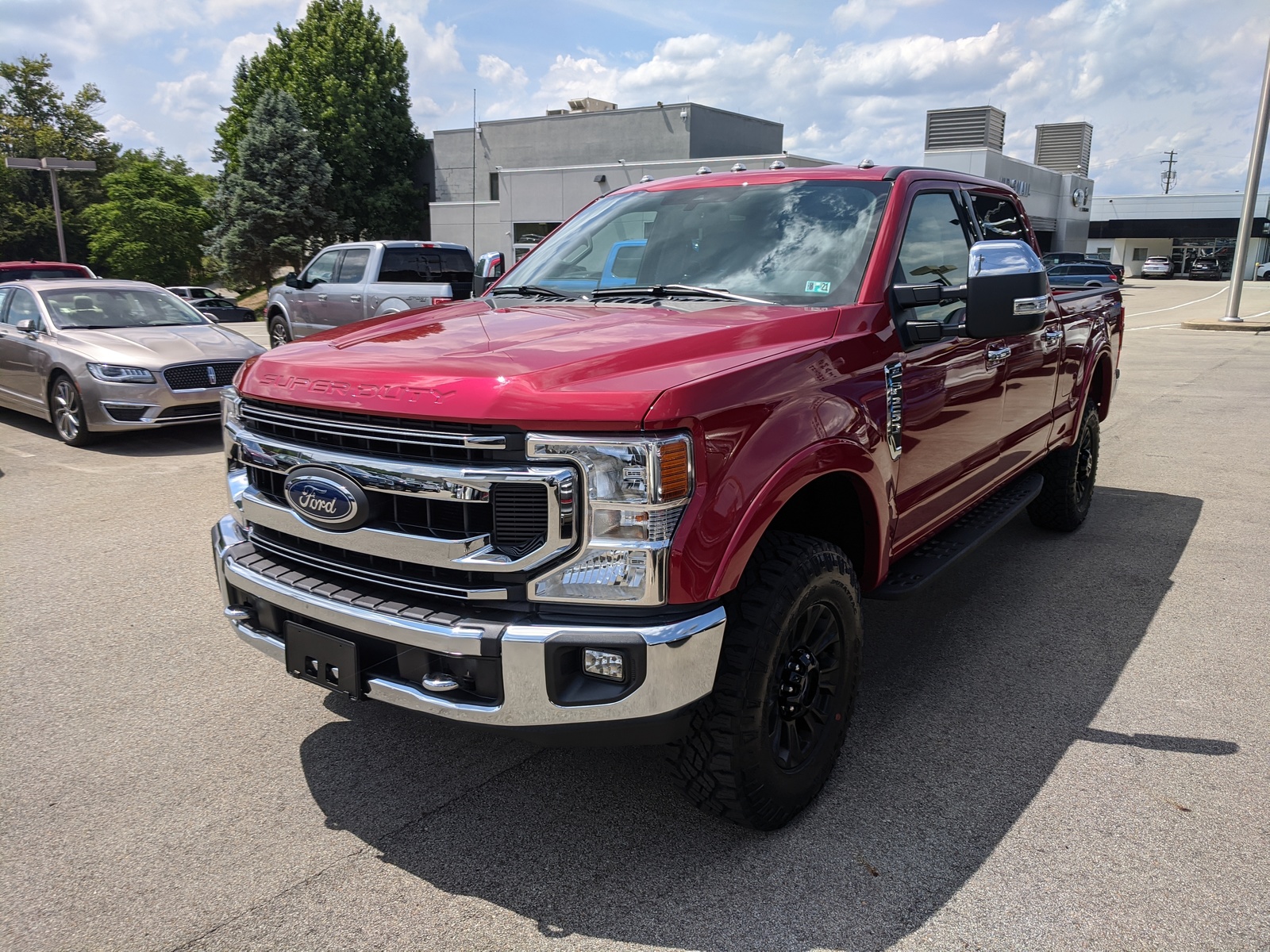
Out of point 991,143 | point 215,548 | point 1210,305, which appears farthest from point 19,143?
point 215,548

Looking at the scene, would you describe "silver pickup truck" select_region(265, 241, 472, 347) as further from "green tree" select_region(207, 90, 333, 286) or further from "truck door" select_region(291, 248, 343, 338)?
"green tree" select_region(207, 90, 333, 286)

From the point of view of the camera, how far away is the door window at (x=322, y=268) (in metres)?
14.5

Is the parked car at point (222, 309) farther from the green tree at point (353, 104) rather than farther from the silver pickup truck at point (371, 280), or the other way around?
the green tree at point (353, 104)

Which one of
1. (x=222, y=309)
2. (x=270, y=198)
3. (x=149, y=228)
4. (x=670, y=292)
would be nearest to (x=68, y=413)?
(x=670, y=292)

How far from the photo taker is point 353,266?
14047mm

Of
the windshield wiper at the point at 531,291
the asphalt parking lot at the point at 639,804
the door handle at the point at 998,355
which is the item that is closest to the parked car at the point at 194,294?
the asphalt parking lot at the point at 639,804

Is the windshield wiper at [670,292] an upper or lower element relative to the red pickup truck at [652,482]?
upper

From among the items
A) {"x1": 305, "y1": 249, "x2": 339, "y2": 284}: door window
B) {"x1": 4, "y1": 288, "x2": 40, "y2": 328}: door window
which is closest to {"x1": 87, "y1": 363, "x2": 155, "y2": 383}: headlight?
{"x1": 4, "y1": 288, "x2": 40, "y2": 328}: door window

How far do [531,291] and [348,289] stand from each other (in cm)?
1063

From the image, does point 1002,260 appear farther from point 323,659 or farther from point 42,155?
point 42,155

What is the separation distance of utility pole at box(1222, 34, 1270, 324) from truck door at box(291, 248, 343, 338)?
20.5 m

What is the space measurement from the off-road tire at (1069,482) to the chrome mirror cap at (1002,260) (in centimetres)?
269

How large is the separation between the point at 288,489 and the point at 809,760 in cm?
177

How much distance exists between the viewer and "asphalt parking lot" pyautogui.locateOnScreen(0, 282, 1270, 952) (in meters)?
2.48
